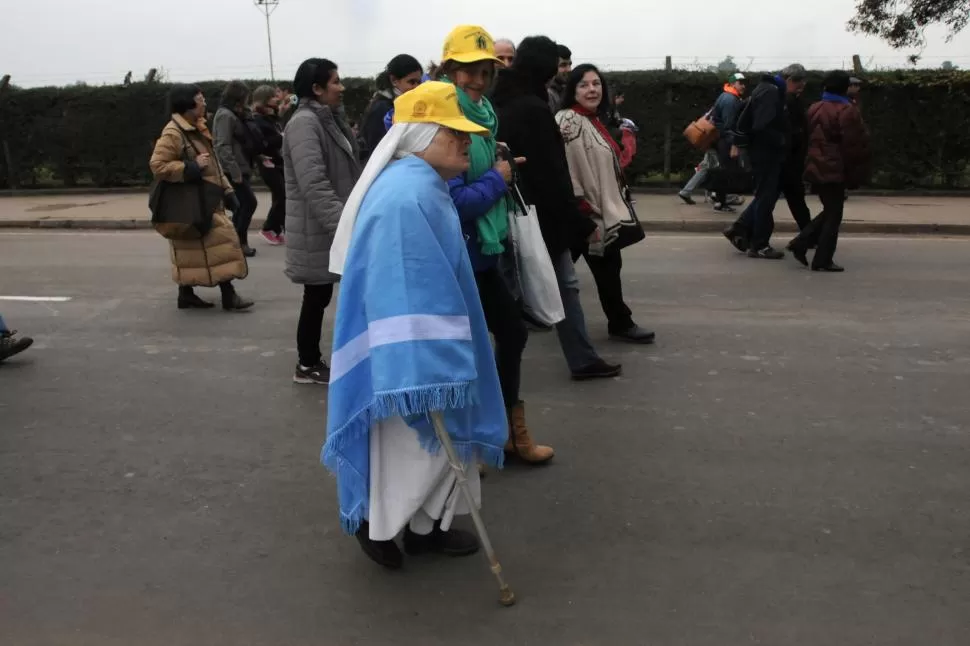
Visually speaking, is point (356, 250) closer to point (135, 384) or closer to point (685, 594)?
point (685, 594)

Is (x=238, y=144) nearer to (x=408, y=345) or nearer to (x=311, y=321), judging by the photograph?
(x=311, y=321)

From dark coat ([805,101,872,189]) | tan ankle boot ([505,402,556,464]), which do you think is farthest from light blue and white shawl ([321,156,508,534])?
dark coat ([805,101,872,189])

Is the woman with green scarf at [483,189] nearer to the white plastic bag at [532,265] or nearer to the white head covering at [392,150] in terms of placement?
the white plastic bag at [532,265]

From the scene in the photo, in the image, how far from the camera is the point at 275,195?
11.2 metres

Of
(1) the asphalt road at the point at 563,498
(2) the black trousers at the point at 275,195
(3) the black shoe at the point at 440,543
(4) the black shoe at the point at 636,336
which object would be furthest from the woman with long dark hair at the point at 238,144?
(3) the black shoe at the point at 440,543

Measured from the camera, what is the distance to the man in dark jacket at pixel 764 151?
30.3 feet

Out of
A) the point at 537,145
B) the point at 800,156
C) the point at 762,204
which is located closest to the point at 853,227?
the point at 800,156

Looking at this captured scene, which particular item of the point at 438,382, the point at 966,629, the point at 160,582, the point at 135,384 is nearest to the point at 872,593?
the point at 966,629

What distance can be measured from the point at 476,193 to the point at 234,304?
14.2 ft

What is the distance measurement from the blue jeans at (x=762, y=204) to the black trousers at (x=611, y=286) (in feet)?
11.0

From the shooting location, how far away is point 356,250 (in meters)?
3.12

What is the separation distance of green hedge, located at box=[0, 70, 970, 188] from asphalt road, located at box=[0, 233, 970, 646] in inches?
328

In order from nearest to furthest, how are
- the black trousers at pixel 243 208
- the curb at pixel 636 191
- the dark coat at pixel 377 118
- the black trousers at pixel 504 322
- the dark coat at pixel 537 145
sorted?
the black trousers at pixel 504 322
the dark coat at pixel 537 145
the dark coat at pixel 377 118
the black trousers at pixel 243 208
the curb at pixel 636 191

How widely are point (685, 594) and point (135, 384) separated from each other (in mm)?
3835
